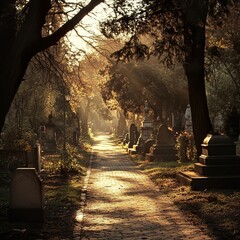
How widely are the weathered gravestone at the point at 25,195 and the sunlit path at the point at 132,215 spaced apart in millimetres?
994

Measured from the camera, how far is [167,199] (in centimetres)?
1166

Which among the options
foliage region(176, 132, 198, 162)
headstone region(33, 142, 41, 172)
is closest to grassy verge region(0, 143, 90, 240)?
headstone region(33, 142, 41, 172)

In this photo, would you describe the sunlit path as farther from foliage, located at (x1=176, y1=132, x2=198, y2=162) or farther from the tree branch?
foliage, located at (x1=176, y1=132, x2=198, y2=162)

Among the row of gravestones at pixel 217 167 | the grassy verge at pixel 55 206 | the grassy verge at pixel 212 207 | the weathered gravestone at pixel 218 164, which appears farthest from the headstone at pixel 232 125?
the weathered gravestone at pixel 218 164

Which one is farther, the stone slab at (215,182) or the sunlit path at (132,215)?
the stone slab at (215,182)

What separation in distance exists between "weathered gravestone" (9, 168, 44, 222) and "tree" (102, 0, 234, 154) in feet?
15.4

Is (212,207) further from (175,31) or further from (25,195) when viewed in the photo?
(175,31)

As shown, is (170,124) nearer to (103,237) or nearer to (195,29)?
(195,29)

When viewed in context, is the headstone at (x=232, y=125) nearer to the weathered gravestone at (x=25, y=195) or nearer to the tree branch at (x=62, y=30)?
the tree branch at (x=62, y=30)

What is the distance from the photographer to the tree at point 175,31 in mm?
11250

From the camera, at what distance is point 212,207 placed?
9.87 m

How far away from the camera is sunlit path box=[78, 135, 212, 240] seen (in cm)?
766

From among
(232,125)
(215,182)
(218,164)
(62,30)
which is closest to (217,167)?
(218,164)

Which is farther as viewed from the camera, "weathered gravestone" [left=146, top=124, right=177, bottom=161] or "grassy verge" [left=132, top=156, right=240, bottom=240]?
"weathered gravestone" [left=146, top=124, right=177, bottom=161]
